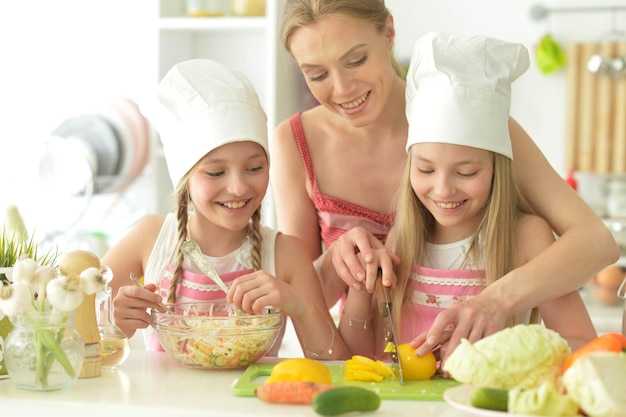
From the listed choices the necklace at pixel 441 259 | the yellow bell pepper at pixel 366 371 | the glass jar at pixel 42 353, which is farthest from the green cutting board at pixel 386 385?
the necklace at pixel 441 259

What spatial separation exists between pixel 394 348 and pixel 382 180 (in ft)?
2.42

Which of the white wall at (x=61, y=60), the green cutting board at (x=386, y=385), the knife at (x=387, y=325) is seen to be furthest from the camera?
the white wall at (x=61, y=60)

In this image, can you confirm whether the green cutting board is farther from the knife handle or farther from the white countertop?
the knife handle

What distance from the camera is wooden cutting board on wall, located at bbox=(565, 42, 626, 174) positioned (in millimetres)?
3744

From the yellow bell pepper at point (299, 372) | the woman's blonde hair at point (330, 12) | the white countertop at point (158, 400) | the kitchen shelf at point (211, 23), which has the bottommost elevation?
the white countertop at point (158, 400)

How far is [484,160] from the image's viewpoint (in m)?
1.66

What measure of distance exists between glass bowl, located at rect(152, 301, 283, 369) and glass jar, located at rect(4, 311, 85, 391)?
169 millimetres

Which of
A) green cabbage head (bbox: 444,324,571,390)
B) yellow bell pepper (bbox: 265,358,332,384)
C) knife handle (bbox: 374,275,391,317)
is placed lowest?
yellow bell pepper (bbox: 265,358,332,384)

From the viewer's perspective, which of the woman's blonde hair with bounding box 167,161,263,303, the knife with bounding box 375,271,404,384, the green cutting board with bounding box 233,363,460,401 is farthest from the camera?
the woman's blonde hair with bounding box 167,161,263,303

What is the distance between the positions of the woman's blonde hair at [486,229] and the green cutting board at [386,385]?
37 centimetres

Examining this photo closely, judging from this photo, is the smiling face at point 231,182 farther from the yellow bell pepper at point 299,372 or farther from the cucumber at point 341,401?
the cucumber at point 341,401

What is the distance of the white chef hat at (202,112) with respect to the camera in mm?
1673

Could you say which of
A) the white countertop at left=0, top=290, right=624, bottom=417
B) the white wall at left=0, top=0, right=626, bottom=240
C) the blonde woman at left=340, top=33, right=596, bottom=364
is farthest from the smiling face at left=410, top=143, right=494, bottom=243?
the white wall at left=0, top=0, right=626, bottom=240

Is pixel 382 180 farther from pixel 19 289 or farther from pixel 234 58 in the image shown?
pixel 234 58
